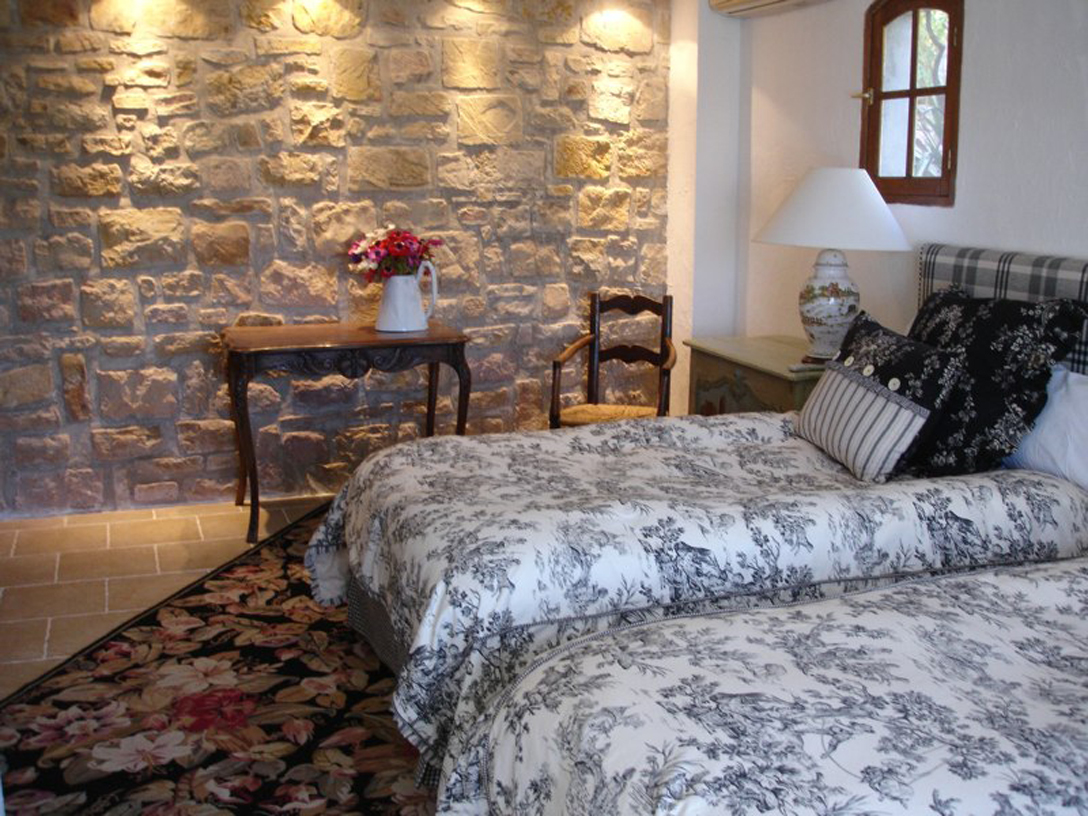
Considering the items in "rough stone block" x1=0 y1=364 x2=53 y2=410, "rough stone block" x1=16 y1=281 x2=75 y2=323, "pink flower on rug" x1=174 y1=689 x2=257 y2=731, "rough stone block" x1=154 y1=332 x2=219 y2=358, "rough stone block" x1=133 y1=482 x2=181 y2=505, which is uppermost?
"rough stone block" x1=16 y1=281 x2=75 y2=323

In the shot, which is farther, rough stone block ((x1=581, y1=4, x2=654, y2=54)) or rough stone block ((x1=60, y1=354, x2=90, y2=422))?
rough stone block ((x1=581, y1=4, x2=654, y2=54))

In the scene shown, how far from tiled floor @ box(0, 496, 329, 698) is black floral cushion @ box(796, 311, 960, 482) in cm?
210

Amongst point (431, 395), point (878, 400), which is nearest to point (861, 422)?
→ point (878, 400)

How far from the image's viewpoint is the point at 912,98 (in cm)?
405

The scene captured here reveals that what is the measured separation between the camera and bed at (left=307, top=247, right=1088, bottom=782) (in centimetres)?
242

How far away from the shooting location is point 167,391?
4.61 m

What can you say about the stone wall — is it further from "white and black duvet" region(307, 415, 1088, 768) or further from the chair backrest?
"white and black duvet" region(307, 415, 1088, 768)

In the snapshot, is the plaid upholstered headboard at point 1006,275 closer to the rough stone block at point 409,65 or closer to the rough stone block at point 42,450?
the rough stone block at point 409,65

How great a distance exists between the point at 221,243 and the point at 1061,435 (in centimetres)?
305

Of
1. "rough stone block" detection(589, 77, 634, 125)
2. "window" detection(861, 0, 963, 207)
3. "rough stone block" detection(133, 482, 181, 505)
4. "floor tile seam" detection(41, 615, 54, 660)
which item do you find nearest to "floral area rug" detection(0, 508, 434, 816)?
"floor tile seam" detection(41, 615, 54, 660)

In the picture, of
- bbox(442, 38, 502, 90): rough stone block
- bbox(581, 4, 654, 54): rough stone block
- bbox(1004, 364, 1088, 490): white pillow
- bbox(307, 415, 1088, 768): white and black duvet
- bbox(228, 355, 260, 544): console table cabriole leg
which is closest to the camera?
bbox(307, 415, 1088, 768): white and black duvet

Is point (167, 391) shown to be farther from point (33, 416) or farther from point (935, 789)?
point (935, 789)

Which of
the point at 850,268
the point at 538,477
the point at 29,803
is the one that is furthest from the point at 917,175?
the point at 29,803

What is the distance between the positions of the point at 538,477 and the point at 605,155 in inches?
93.8
